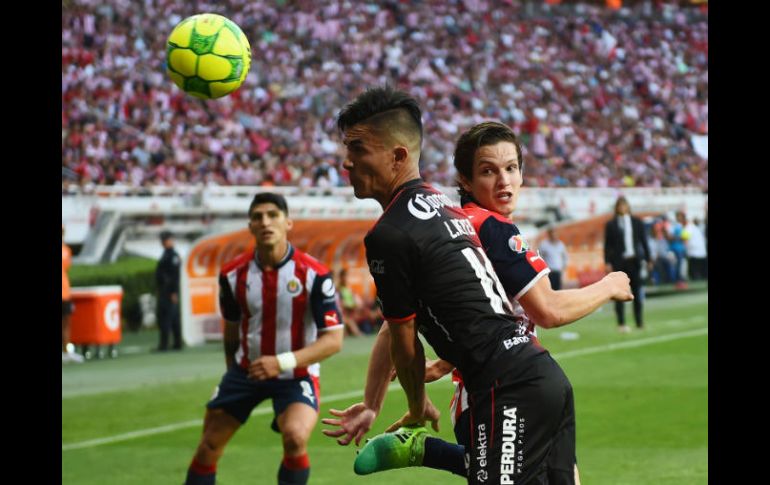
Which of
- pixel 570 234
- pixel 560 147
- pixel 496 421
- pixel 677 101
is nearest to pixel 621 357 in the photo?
pixel 570 234

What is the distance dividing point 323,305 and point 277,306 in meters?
0.33

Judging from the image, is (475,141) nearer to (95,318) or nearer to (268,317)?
(268,317)

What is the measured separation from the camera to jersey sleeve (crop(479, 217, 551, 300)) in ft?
15.1

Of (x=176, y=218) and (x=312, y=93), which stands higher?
(x=312, y=93)

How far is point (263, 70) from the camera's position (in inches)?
1339

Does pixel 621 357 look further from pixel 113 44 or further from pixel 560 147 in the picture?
pixel 560 147

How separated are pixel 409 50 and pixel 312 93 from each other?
23.2 ft

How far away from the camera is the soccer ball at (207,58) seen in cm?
713

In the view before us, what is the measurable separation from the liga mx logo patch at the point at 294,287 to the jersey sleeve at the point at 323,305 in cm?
10

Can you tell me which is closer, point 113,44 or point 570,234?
point 570,234

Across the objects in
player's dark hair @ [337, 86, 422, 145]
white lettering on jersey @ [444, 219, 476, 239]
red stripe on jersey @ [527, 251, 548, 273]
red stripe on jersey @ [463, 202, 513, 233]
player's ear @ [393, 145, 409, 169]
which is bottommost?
red stripe on jersey @ [527, 251, 548, 273]

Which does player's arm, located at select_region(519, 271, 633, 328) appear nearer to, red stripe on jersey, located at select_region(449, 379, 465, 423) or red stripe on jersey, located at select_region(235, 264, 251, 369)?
red stripe on jersey, located at select_region(449, 379, 465, 423)

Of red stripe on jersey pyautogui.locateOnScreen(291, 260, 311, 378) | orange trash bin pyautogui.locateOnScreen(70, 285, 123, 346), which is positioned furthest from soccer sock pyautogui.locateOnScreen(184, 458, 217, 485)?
orange trash bin pyautogui.locateOnScreen(70, 285, 123, 346)
